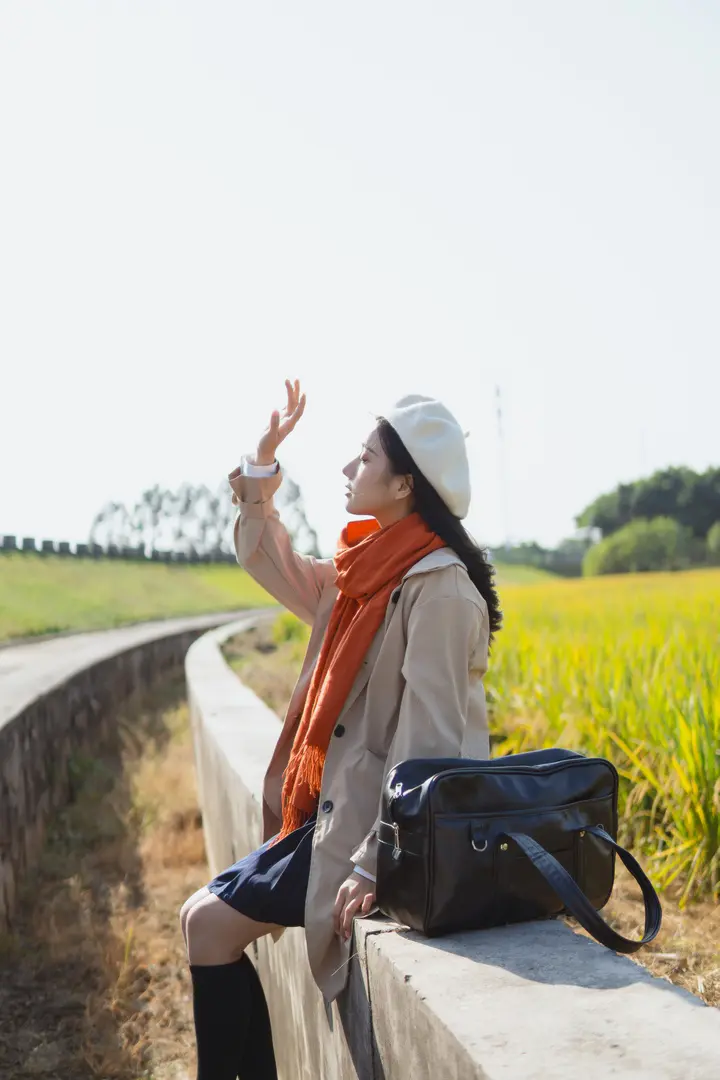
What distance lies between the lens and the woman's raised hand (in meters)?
2.79

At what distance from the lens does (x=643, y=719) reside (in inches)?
174

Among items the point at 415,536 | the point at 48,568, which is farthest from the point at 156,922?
the point at 48,568

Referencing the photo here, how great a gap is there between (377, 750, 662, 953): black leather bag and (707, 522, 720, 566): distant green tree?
176 feet

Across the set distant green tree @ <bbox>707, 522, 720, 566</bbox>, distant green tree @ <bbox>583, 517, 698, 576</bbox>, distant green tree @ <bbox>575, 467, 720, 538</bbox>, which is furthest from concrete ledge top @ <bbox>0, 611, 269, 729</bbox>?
distant green tree @ <bbox>575, 467, 720, 538</bbox>

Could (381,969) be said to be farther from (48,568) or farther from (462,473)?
(48,568)

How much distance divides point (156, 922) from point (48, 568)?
23501 millimetres

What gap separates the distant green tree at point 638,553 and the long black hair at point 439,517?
48.3 m

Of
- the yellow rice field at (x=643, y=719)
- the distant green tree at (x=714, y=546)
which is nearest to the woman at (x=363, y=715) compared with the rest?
the yellow rice field at (x=643, y=719)

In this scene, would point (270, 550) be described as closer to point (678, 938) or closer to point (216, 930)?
point (216, 930)

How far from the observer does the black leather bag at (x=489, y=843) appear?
190cm

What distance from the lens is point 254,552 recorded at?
9.21 feet

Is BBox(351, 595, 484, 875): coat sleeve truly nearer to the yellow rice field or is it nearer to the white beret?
the white beret

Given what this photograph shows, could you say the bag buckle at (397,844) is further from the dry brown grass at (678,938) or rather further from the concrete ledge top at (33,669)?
the concrete ledge top at (33,669)

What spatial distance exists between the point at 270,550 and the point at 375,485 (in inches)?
19.4
